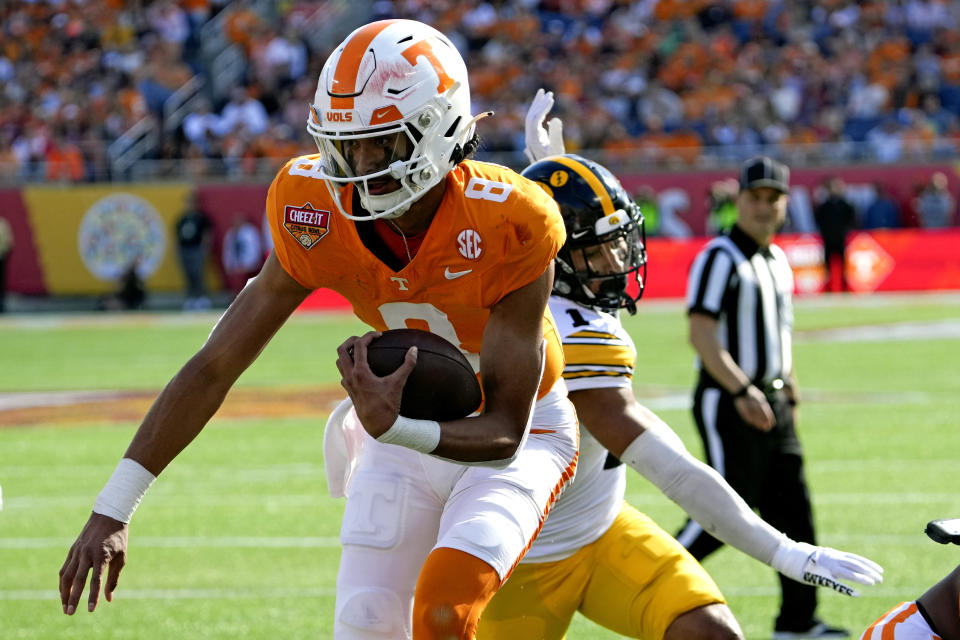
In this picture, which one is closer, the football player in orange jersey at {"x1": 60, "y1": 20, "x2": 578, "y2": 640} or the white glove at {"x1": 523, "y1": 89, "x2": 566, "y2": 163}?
the football player in orange jersey at {"x1": 60, "y1": 20, "x2": 578, "y2": 640}

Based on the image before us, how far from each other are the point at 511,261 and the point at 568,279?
2.84 feet

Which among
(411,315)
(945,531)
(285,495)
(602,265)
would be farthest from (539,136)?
(285,495)

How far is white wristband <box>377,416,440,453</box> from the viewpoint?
3064 millimetres

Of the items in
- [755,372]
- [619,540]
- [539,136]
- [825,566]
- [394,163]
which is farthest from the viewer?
[755,372]

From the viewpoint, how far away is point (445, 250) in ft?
11.0

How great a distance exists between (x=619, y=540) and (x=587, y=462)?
257 millimetres

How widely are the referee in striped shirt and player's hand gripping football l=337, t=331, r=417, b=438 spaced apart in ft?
9.65

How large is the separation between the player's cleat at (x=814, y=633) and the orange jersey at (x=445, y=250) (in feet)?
8.02

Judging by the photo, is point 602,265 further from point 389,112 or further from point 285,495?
point 285,495

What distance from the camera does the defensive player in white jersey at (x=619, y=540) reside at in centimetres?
361

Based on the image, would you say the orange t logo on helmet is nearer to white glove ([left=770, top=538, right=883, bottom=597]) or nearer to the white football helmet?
the white football helmet

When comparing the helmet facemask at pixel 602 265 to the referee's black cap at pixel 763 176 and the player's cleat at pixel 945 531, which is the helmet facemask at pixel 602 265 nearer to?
the player's cleat at pixel 945 531

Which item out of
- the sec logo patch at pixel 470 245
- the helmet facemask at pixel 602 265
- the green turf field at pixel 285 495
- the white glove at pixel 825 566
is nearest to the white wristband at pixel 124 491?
the sec logo patch at pixel 470 245

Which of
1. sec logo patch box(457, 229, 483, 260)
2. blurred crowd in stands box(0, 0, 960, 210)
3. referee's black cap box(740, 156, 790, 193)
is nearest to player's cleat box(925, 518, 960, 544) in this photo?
sec logo patch box(457, 229, 483, 260)
